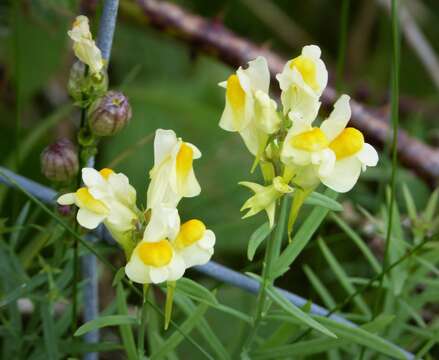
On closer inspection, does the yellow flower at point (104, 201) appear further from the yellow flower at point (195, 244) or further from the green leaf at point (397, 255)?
the green leaf at point (397, 255)

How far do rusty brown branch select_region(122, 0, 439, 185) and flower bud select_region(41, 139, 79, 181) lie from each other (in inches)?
21.7

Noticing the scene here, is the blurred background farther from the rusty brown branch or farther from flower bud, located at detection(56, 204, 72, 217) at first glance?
flower bud, located at detection(56, 204, 72, 217)

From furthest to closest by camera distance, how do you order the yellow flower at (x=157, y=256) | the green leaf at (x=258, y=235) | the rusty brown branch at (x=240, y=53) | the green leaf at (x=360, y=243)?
the rusty brown branch at (x=240, y=53) < the green leaf at (x=360, y=243) < the green leaf at (x=258, y=235) < the yellow flower at (x=157, y=256)

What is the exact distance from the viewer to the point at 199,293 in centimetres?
58

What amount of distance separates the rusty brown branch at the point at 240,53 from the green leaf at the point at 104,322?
1.87 feet

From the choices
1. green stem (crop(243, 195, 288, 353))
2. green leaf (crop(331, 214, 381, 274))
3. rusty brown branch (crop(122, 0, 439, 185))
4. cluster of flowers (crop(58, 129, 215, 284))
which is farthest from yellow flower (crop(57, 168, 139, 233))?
rusty brown branch (crop(122, 0, 439, 185))

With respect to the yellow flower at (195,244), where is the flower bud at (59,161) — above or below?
below

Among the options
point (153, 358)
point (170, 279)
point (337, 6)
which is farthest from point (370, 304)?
point (337, 6)

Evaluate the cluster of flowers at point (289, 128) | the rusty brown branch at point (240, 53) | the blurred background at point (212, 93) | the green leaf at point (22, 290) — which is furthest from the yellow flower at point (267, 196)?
the rusty brown branch at point (240, 53)

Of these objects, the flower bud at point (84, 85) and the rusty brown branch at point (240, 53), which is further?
the rusty brown branch at point (240, 53)

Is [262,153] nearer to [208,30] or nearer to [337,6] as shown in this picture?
[208,30]

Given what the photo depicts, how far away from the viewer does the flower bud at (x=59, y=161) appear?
0.60 metres

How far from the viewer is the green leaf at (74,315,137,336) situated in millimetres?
546

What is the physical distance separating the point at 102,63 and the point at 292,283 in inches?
26.1
